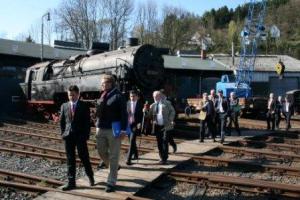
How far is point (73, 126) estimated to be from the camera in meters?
8.17

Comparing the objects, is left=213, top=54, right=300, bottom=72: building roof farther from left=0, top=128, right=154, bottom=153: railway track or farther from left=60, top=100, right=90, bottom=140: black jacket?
left=60, top=100, right=90, bottom=140: black jacket

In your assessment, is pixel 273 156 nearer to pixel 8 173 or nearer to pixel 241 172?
pixel 241 172

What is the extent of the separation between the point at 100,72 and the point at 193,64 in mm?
22731

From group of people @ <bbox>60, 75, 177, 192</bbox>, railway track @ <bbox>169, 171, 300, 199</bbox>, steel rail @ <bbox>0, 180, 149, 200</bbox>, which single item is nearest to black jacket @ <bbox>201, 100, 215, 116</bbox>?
railway track @ <bbox>169, 171, 300, 199</bbox>

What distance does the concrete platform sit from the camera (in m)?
8.16

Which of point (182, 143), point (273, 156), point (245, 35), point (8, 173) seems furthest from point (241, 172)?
point (245, 35)

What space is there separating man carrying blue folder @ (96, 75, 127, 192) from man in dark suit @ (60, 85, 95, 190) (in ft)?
0.88

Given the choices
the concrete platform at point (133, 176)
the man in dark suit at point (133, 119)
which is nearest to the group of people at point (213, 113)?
the concrete platform at point (133, 176)

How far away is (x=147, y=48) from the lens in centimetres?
1755

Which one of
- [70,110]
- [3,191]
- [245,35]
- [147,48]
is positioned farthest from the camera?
[245,35]

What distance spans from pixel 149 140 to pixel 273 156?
4.43m

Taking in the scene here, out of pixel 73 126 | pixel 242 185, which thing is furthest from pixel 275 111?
pixel 73 126

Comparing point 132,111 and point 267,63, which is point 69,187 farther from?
point 267,63

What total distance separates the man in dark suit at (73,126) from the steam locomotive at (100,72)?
8.36 meters
